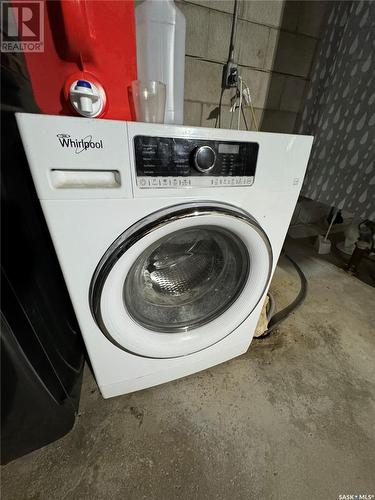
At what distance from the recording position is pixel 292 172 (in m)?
0.57

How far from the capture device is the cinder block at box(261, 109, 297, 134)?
1.42 meters

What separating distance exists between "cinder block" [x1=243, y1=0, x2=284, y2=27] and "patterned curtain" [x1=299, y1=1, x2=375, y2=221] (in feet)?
1.14

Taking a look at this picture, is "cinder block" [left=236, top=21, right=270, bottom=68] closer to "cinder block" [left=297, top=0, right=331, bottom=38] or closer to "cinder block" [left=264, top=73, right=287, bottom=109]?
"cinder block" [left=264, top=73, right=287, bottom=109]

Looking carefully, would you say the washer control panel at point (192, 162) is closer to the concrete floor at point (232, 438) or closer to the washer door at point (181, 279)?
the washer door at point (181, 279)

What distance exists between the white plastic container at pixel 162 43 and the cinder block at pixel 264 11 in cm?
45

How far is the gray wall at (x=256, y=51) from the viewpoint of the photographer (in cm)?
104

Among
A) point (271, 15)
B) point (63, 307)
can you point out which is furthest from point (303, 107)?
point (63, 307)

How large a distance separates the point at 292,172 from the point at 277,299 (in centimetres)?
91

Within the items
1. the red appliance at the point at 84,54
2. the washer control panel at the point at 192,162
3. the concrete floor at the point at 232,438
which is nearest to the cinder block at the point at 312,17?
the red appliance at the point at 84,54

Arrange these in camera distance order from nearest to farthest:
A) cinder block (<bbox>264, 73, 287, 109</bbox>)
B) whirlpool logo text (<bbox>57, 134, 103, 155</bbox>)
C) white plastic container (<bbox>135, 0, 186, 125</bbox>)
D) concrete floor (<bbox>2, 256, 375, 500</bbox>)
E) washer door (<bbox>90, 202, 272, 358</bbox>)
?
whirlpool logo text (<bbox>57, 134, 103, 155</bbox>) < washer door (<bbox>90, 202, 272, 358</bbox>) < concrete floor (<bbox>2, 256, 375, 500</bbox>) < white plastic container (<bbox>135, 0, 186, 125</bbox>) < cinder block (<bbox>264, 73, 287, 109</bbox>)

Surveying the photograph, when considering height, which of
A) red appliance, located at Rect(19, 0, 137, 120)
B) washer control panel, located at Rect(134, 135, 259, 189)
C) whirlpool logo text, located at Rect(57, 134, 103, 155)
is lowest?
washer control panel, located at Rect(134, 135, 259, 189)

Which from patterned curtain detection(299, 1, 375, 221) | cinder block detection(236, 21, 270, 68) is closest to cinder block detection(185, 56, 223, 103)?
cinder block detection(236, 21, 270, 68)

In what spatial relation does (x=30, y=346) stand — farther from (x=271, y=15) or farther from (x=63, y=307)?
(x=271, y=15)

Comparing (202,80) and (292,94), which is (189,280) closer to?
(202,80)
